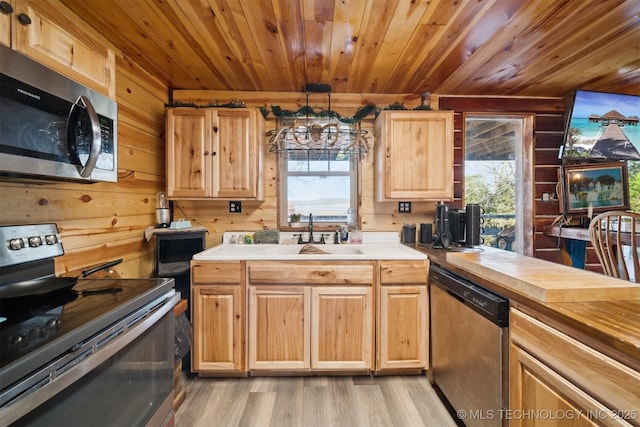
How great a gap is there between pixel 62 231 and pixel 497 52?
294cm

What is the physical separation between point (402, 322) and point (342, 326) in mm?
434

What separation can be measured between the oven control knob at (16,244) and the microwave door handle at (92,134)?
35 cm

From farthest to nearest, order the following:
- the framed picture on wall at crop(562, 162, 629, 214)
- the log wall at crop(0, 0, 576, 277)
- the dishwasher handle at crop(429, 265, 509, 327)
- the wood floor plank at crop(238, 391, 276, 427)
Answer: the framed picture on wall at crop(562, 162, 629, 214) → the wood floor plank at crop(238, 391, 276, 427) → the log wall at crop(0, 0, 576, 277) → the dishwasher handle at crop(429, 265, 509, 327)

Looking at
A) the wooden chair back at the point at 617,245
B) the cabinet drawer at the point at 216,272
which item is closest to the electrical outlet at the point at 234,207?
the cabinet drawer at the point at 216,272

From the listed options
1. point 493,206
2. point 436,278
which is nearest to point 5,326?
point 436,278

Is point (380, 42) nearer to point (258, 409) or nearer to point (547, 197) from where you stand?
point (547, 197)

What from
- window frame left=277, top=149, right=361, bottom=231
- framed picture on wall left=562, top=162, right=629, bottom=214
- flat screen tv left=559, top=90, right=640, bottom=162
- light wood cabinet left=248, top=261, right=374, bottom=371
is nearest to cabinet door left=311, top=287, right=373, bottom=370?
light wood cabinet left=248, top=261, right=374, bottom=371

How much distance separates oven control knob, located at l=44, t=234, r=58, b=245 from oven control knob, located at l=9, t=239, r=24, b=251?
10 centimetres

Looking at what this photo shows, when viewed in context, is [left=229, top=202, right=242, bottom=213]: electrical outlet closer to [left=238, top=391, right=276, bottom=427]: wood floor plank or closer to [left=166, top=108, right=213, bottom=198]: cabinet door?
[left=166, top=108, right=213, bottom=198]: cabinet door

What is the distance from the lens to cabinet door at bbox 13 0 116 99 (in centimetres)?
95

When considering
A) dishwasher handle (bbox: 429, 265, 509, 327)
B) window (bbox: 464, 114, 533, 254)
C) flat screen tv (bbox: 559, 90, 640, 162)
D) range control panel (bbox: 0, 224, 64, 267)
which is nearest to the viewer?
range control panel (bbox: 0, 224, 64, 267)

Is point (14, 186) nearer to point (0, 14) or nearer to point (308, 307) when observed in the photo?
point (0, 14)

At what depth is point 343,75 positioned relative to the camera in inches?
87.6

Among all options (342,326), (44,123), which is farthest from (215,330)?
(44,123)
